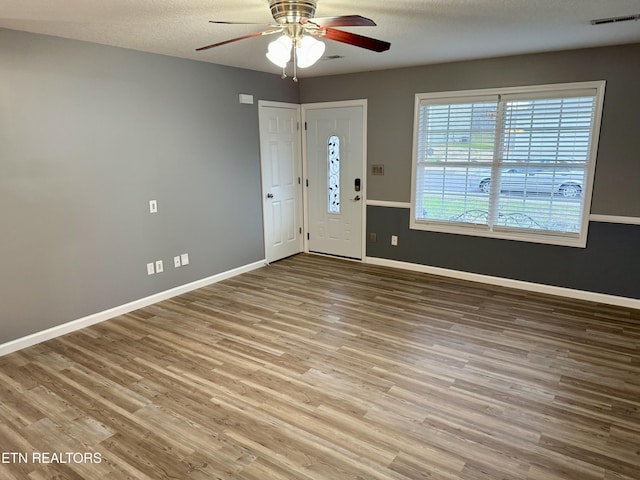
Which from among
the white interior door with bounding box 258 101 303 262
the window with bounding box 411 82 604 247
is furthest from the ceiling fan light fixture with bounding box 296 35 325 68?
the white interior door with bounding box 258 101 303 262

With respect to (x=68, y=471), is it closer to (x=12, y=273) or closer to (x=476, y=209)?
(x=12, y=273)

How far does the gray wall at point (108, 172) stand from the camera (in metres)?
3.29

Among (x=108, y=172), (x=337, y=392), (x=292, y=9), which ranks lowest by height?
(x=337, y=392)

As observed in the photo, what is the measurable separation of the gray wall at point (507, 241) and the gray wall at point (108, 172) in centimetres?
161

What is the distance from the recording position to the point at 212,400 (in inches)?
107

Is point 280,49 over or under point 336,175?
over

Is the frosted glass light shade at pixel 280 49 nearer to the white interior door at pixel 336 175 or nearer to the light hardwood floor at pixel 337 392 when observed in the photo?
the light hardwood floor at pixel 337 392

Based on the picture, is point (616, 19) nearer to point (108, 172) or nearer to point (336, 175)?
point (336, 175)

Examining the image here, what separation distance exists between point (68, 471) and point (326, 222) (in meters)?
4.31

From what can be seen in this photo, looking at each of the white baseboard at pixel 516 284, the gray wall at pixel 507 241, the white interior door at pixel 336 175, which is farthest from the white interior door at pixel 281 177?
the white baseboard at pixel 516 284

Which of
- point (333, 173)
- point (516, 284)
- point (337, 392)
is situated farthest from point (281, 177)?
point (337, 392)

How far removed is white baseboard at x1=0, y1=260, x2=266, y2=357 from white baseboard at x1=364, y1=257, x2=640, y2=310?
6.41ft

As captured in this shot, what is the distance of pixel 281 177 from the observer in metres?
5.72

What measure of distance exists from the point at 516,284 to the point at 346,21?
3.63m
